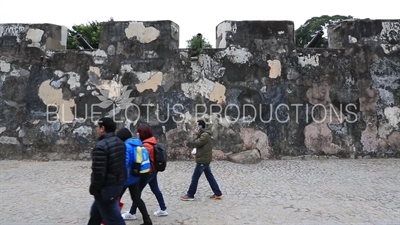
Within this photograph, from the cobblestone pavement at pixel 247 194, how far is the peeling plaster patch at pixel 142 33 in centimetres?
333

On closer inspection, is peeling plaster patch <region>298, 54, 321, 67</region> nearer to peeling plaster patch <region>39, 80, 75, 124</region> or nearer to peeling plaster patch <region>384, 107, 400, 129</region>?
peeling plaster patch <region>384, 107, 400, 129</region>

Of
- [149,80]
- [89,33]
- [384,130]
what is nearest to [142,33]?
[149,80]

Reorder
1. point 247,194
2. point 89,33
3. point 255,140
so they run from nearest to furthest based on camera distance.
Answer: point 247,194, point 255,140, point 89,33

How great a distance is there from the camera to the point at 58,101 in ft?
26.5

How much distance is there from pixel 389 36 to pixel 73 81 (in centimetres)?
825

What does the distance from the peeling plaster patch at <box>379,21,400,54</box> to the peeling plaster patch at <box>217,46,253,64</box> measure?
3.45 metres

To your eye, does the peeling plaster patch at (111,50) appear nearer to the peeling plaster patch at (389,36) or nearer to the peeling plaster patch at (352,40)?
the peeling plaster patch at (352,40)

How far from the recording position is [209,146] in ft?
15.4

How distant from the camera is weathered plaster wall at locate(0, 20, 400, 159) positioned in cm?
788

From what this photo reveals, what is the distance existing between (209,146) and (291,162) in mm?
3588

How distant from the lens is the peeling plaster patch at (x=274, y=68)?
8.02 m

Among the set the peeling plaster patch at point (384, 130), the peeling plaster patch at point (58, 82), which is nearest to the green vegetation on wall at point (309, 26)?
the peeling plaster patch at point (384, 130)

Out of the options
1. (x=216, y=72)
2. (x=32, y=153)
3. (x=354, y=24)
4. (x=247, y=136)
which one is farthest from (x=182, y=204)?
(x=354, y=24)

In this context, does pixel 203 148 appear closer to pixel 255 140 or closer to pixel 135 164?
pixel 135 164
